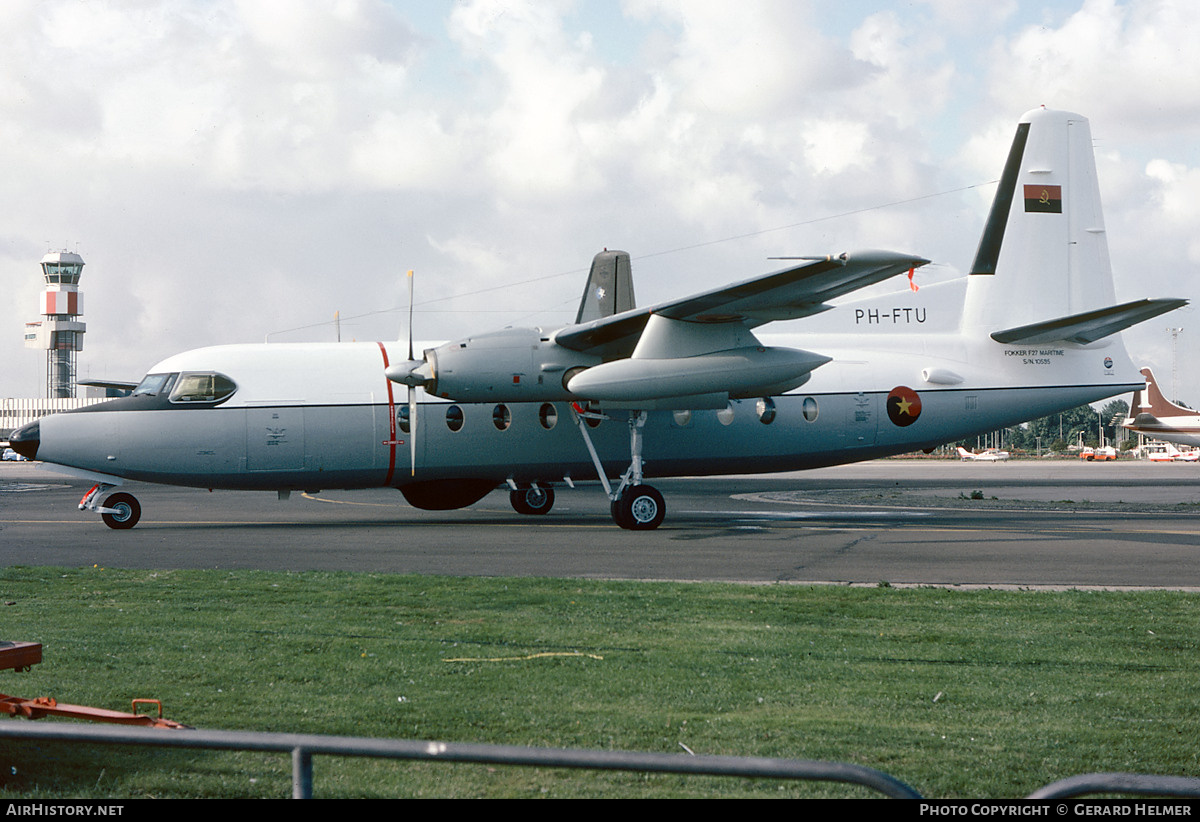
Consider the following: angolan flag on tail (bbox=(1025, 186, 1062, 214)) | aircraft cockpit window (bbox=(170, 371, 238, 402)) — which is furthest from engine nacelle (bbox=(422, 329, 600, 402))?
angolan flag on tail (bbox=(1025, 186, 1062, 214))

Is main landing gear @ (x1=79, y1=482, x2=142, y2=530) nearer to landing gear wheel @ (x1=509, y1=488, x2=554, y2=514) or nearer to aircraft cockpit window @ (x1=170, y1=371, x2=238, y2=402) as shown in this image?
aircraft cockpit window @ (x1=170, y1=371, x2=238, y2=402)

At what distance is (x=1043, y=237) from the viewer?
2450 cm

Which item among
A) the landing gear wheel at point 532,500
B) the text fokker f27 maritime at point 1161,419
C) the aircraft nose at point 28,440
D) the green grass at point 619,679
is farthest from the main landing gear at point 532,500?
the text fokker f27 maritime at point 1161,419

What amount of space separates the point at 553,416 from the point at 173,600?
37.7 feet

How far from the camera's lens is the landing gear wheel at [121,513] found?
2030cm

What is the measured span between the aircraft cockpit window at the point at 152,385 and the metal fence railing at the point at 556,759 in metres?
18.8

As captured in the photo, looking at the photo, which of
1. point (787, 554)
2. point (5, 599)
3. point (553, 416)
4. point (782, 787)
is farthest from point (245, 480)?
point (782, 787)

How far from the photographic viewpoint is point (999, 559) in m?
14.9

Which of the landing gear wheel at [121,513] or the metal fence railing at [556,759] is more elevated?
the landing gear wheel at [121,513]

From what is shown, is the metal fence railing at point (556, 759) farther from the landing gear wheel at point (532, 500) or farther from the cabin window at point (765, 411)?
the landing gear wheel at point (532, 500)

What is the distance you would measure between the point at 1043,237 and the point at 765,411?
8223 mm

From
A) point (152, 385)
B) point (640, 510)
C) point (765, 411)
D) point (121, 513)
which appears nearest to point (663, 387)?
point (640, 510)
